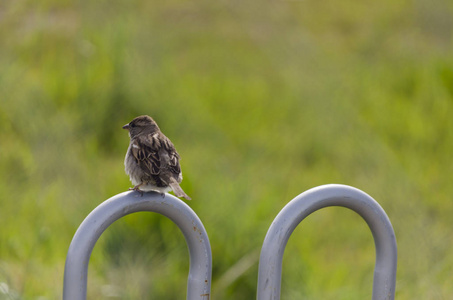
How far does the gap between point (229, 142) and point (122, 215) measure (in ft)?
15.5

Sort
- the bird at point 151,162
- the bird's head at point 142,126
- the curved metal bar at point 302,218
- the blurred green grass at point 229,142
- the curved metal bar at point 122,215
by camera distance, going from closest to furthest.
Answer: the curved metal bar at point 122,215
the curved metal bar at point 302,218
the bird at point 151,162
the bird's head at point 142,126
the blurred green grass at point 229,142

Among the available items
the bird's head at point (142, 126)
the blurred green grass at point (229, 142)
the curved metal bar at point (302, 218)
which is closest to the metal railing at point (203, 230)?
the curved metal bar at point (302, 218)

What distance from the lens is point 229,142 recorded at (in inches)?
244

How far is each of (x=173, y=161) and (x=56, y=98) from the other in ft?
11.9

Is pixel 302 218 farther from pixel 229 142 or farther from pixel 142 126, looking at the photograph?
pixel 229 142

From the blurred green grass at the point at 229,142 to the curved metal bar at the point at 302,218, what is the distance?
4.32ft

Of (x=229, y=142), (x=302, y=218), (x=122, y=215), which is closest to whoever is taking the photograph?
(x=122, y=215)

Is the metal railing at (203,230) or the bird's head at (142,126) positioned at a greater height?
→ the bird's head at (142,126)

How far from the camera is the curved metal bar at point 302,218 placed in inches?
61.7

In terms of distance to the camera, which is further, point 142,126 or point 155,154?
point 142,126

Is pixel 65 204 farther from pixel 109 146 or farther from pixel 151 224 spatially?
pixel 109 146

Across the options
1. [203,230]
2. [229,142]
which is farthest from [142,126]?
[229,142]

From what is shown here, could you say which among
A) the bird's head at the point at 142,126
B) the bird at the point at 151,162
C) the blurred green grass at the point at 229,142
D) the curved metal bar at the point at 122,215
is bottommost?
the curved metal bar at the point at 122,215

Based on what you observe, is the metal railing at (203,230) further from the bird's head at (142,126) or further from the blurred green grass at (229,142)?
the blurred green grass at (229,142)
